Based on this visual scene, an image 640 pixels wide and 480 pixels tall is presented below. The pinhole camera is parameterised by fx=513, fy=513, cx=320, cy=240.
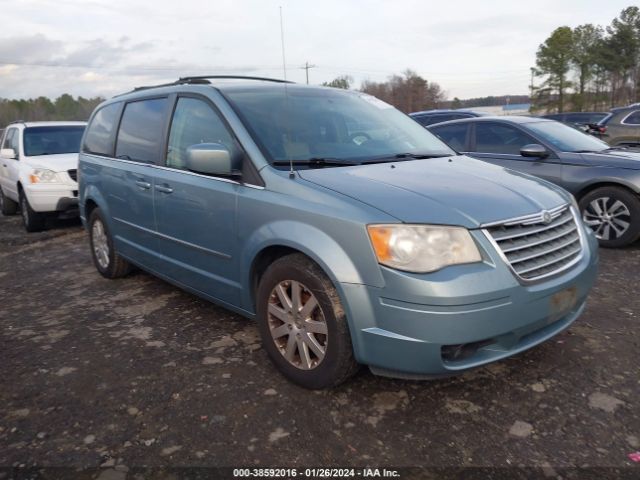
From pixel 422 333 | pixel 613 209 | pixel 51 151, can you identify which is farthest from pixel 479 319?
pixel 51 151

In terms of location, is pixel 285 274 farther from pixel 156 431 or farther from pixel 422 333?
pixel 156 431

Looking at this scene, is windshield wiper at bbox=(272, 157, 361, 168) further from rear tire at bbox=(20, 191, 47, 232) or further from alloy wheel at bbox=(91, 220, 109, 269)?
rear tire at bbox=(20, 191, 47, 232)

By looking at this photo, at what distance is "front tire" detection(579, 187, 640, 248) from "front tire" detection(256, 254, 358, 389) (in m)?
4.10

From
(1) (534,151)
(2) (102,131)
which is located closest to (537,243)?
(1) (534,151)

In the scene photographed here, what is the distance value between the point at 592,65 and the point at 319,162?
59.0 m

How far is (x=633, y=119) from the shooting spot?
10203 mm

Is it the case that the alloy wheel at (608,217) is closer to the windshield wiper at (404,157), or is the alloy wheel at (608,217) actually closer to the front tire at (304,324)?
the windshield wiper at (404,157)

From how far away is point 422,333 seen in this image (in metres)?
2.31

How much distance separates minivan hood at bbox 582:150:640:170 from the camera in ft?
18.1

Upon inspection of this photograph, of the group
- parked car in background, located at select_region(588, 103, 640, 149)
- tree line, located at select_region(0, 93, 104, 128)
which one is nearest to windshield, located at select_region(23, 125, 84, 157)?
parked car in background, located at select_region(588, 103, 640, 149)

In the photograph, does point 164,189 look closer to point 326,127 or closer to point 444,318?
point 326,127

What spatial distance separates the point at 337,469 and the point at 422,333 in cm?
69

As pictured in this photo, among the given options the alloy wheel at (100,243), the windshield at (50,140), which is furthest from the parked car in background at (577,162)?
the windshield at (50,140)

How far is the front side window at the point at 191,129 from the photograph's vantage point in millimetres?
3316
